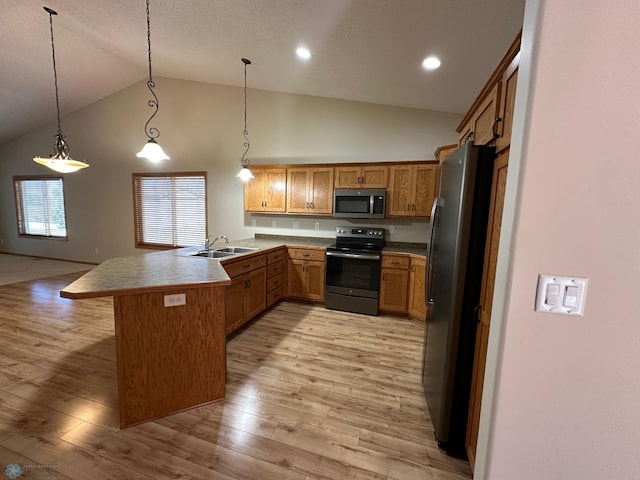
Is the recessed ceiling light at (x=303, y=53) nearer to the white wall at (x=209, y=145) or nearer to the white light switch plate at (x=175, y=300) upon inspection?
the white wall at (x=209, y=145)

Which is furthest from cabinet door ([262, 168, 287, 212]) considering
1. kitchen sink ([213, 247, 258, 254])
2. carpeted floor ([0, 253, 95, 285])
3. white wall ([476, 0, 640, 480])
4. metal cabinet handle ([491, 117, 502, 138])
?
carpeted floor ([0, 253, 95, 285])

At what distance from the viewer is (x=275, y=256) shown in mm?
3854

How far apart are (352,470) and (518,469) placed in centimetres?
94

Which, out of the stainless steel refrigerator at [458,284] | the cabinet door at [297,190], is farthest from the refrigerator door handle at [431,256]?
the cabinet door at [297,190]

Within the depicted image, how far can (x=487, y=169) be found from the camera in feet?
4.56

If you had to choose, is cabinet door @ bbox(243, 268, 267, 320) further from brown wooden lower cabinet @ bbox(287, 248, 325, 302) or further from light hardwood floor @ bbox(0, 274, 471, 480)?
brown wooden lower cabinet @ bbox(287, 248, 325, 302)

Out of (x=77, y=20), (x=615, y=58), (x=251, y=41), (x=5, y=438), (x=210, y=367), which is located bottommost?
(x=5, y=438)

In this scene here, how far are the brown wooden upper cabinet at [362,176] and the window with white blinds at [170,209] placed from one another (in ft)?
8.99

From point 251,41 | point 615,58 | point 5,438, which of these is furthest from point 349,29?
point 5,438

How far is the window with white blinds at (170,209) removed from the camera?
527 centimetres

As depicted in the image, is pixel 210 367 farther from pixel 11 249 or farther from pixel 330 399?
pixel 11 249

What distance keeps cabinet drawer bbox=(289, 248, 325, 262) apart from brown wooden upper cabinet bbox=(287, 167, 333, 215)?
1.99ft

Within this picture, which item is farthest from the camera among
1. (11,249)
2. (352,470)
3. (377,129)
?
(11,249)

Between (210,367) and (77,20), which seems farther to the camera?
(77,20)
